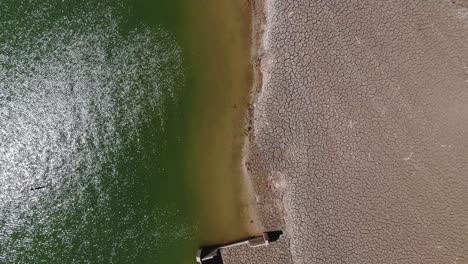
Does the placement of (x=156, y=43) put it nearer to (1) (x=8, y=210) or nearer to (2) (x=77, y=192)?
(2) (x=77, y=192)

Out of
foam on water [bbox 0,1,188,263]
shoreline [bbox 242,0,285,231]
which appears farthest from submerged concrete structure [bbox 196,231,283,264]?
foam on water [bbox 0,1,188,263]

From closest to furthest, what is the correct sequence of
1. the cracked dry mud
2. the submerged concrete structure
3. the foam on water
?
the cracked dry mud < the submerged concrete structure < the foam on water

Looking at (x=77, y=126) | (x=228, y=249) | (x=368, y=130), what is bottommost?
(x=228, y=249)

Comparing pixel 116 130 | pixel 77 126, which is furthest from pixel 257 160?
pixel 77 126

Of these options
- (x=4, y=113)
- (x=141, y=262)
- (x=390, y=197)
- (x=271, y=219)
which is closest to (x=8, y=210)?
(x=4, y=113)

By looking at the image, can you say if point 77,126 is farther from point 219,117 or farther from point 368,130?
point 368,130

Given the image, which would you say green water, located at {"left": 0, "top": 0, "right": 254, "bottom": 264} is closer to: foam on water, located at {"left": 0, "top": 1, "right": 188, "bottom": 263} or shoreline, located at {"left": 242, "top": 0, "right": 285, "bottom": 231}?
foam on water, located at {"left": 0, "top": 1, "right": 188, "bottom": 263}
